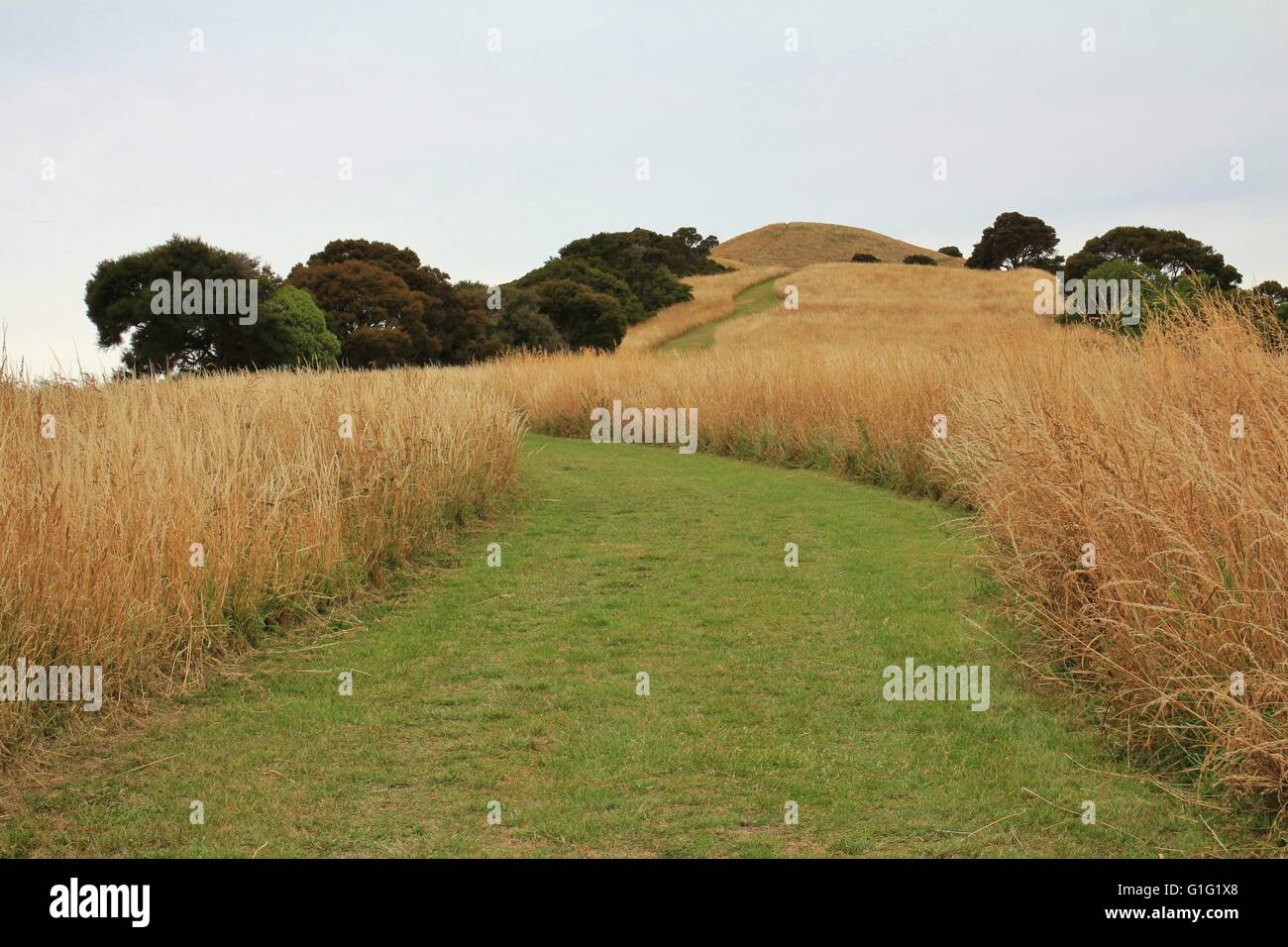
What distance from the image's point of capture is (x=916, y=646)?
7.04m

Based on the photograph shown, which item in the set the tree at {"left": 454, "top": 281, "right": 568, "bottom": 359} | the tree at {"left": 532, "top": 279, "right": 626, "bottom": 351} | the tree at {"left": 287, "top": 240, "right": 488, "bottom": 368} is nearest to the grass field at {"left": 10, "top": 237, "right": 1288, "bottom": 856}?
the tree at {"left": 287, "top": 240, "right": 488, "bottom": 368}

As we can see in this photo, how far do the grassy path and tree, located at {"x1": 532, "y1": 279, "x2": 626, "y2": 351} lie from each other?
32837 mm

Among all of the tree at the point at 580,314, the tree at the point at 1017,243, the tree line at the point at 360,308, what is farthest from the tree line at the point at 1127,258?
the tree at the point at 580,314

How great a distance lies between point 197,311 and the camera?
76.1ft

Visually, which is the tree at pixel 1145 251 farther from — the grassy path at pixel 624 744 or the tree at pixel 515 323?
the grassy path at pixel 624 744

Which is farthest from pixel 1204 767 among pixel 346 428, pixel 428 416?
pixel 428 416

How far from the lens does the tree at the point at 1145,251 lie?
129 feet

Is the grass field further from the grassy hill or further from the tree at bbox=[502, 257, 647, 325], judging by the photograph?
the grassy hill

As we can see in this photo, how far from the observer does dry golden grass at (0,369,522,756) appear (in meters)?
5.77

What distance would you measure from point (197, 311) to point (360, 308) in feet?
29.5
